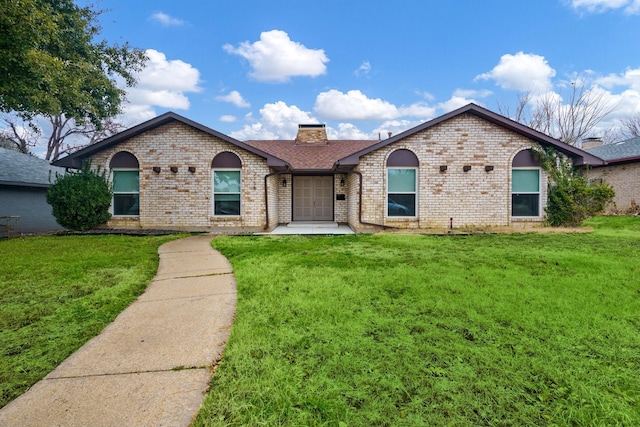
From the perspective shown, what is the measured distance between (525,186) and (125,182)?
1433 cm

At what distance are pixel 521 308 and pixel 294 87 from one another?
23204mm

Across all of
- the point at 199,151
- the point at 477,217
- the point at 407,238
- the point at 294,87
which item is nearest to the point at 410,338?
the point at 407,238

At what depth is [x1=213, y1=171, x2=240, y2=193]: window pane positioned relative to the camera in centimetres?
1203

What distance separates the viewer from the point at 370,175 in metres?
11.6

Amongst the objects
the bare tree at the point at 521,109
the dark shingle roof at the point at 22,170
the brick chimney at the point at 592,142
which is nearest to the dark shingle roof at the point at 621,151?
the brick chimney at the point at 592,142

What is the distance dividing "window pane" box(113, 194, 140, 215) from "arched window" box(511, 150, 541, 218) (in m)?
13.5

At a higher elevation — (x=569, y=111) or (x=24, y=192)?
(x=569, y=111)

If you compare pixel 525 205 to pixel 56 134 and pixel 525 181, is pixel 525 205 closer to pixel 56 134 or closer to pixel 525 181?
pixel 525 181

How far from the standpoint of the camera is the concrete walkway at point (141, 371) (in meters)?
2.00

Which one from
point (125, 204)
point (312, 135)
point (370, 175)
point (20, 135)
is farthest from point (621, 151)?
point (20, 135)

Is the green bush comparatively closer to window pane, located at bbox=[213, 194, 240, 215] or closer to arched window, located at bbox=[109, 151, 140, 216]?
arched window, located at bbox=[109, 151, 140, 216]

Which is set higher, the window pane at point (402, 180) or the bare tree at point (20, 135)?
the bare tree at point (20, 135)

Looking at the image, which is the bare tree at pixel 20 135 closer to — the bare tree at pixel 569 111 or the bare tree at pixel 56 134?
the bare tree at pixel 56 134

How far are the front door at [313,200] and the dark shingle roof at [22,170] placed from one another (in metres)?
9.89
